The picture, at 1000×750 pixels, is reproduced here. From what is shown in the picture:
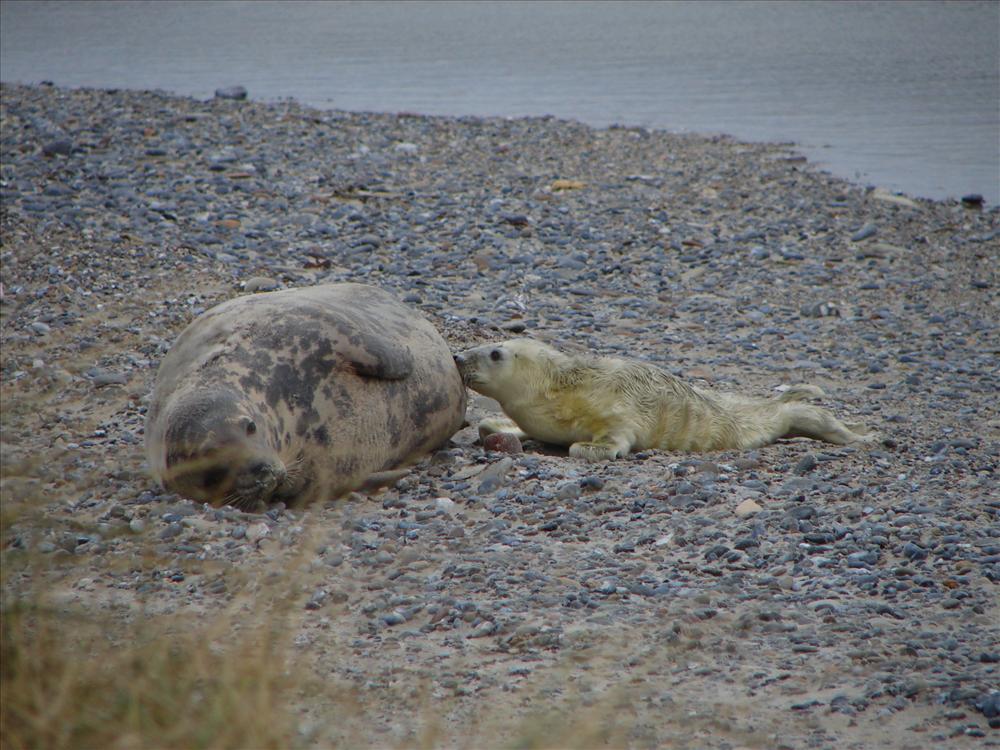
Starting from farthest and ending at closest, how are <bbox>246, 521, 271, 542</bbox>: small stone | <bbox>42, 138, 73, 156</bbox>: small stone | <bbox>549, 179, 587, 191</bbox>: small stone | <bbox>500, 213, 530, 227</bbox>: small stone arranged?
<bbox>549, 179, 587, 191</bbox>: small stone < <bbox>42, 138, 73, 156</bbox>: small stone < <bbox>500, 213, 530, 227</bbox>: small stone < <bbox>246, 521, 271, 542</bbox>: small stone

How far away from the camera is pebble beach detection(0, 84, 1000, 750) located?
321 cm

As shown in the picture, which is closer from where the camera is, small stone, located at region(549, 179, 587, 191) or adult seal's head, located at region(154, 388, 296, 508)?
adult seal's head, located at region(154, 388, 296, 508)

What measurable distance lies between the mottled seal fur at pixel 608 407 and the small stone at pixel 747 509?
106 centimetres

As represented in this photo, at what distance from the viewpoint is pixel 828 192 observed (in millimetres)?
11820

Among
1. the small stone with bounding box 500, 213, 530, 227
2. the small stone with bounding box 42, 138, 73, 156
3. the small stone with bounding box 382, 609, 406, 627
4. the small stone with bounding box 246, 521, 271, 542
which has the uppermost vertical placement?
the small stone with bounding box 42, 138, 73, 156

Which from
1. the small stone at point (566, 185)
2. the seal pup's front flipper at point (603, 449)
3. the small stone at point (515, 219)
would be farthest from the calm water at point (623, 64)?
the seal pup's front flipper at point (603, 449)

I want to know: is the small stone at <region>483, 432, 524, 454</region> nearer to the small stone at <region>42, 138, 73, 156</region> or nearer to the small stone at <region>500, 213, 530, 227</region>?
the small stone at <region>500, 213, 530, 227</region>

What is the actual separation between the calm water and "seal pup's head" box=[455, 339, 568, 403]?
7.86 m

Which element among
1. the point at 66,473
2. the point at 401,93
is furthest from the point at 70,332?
the point at 401,93

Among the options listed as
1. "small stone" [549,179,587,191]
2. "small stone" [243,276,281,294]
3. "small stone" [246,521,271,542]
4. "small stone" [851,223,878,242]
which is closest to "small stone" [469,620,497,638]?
"small stone" [246,521,271,542]

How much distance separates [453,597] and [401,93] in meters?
16.3

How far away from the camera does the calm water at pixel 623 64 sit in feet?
52.4

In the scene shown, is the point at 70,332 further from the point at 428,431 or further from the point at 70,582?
the point at 70,582

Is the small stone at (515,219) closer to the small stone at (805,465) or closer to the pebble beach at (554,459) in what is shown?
the pebble beach at (554,459)
